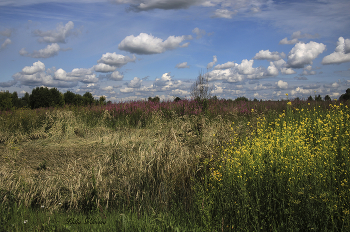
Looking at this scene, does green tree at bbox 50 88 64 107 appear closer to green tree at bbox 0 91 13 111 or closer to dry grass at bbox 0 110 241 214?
green tree at bbox 0 91 13 111

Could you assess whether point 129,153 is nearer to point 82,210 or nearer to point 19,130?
point 82,210

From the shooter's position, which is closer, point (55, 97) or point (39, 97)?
point (39, 97)

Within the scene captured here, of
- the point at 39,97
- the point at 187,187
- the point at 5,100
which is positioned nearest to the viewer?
the point at 187,187

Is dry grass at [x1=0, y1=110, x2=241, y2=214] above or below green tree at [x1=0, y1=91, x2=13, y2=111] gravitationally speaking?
below

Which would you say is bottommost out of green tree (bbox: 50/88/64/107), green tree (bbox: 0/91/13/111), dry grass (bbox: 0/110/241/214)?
dry grass (bbox: 0/110/241/214)

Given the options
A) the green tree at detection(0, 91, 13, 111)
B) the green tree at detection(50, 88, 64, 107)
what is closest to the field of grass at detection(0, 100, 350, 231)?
the green tree at detection(0, 91, 13, 111)

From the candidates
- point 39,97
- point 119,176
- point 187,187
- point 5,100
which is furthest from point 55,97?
point 187,187

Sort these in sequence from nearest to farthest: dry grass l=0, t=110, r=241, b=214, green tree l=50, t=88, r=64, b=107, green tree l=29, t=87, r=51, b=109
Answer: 1. dry grass l=0, t=110, r=241, b=214
2. green tree l=29, t=87, r=51, b=109
3. green tree l=50, t=88, r=64, b=107

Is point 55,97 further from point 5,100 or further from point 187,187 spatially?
point 187,187

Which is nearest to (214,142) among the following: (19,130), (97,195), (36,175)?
(97,195)

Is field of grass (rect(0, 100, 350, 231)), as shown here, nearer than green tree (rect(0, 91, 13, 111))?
Yes

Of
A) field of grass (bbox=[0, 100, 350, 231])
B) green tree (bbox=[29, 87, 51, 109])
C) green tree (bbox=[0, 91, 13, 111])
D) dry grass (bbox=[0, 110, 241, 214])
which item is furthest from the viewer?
green tree (bbox=[29, 87, 51, 109])

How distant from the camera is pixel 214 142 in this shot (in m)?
4.68

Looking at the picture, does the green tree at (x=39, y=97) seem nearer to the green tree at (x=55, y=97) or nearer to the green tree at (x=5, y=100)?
the green tree at (x=55, y=97)
